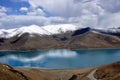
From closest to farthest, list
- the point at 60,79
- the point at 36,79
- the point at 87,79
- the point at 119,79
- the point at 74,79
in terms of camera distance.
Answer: the point at 119,79 → the point at 87,79 → the point at 36,79 → the point at 74,79 → the point at 60,79

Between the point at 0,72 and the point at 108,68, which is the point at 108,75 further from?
the point at 0,72

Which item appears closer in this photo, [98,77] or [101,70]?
[98,77]

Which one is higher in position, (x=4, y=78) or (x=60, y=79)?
(x=4, y=78)

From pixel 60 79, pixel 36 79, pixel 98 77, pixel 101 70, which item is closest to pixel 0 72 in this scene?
pixel 36 79

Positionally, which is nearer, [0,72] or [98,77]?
[0,72]

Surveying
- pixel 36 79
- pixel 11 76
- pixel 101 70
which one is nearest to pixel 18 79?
Result: pixel 11 76

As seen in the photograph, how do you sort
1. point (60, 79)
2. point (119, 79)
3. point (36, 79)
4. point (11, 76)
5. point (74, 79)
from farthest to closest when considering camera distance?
1. point (60, 79)
2. point (74, 79)
3. point (36, 79)
4. point (11, 76)
5. point (119, 79)

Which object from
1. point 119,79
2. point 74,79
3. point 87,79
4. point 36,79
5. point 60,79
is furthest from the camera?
point 60,79

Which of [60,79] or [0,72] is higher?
[0,72]

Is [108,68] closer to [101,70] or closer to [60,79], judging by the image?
[101,70]
